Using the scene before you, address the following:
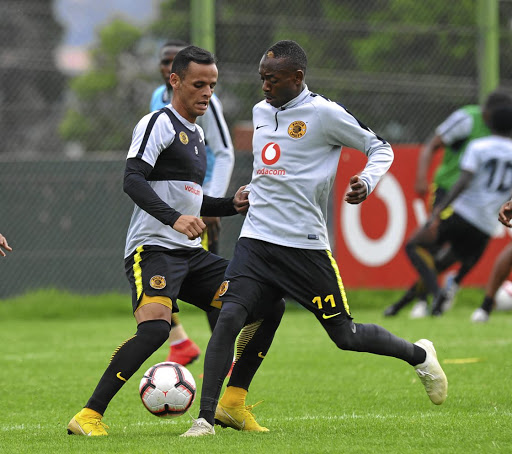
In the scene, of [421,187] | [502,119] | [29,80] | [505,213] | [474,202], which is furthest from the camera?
[29,80]

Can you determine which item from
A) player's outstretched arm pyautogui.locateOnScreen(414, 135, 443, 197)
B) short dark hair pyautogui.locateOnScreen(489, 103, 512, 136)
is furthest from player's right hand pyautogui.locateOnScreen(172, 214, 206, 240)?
player's outstretched arm pyautogui.locateOnScreen(414, 135, 443, 197)

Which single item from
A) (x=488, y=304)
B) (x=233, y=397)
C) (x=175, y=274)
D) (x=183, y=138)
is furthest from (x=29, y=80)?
(x=233, y=397)

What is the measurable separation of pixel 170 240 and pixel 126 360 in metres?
0.68

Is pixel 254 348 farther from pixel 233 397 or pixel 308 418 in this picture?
pixel 308 418

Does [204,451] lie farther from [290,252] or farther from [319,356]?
[319,356]

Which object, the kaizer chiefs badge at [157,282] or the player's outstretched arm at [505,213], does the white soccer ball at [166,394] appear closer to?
the kaizer chiefs badge at [157,282]

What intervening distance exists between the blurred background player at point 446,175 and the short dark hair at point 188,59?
6489 millimetres

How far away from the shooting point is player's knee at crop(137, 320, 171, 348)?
5105 millimetres

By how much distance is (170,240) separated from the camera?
5375 mm

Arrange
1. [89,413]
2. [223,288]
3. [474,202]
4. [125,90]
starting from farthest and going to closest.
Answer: [125,90] → [474,202] → [223,288] → [89,413]

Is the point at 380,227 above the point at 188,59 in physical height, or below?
below

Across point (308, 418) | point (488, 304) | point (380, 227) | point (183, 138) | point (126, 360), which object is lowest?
point (488, 304)

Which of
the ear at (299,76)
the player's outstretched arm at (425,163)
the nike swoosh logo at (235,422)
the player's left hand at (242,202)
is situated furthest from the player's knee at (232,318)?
the player's outstretched arm at (425,163)

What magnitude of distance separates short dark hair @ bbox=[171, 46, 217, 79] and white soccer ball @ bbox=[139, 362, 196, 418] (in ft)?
5.05
